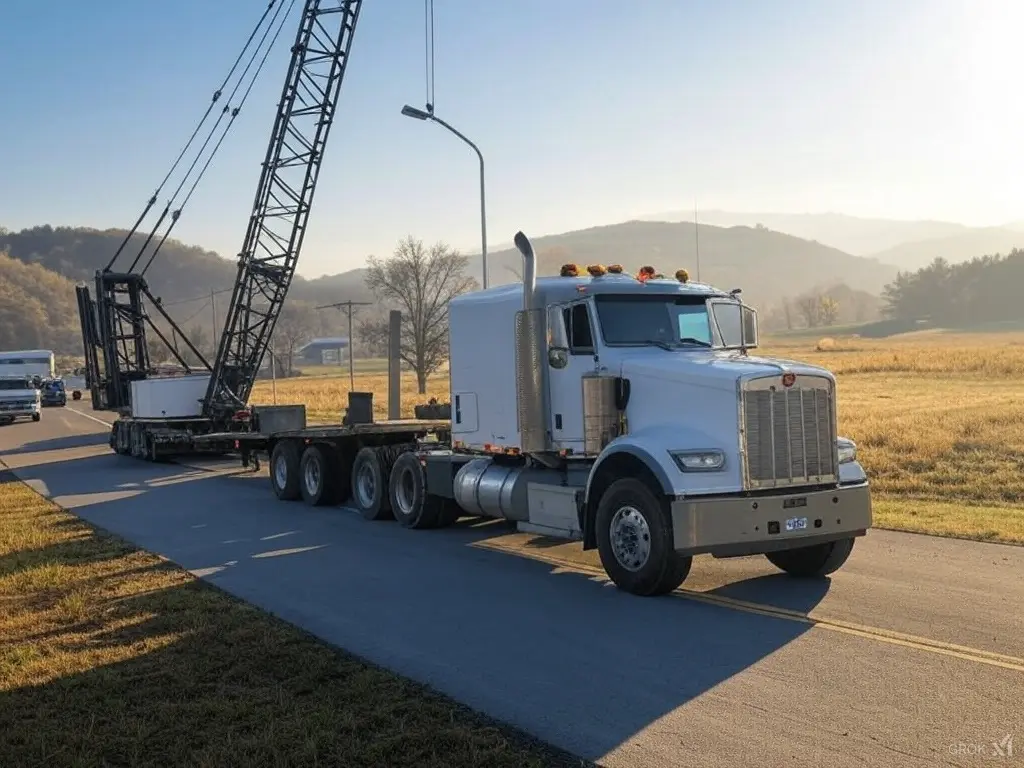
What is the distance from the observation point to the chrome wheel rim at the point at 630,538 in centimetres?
868

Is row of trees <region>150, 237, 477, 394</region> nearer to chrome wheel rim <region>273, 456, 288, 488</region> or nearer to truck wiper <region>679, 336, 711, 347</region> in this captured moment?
chrome wheel rim <region>273, 456, 288, 488</region>

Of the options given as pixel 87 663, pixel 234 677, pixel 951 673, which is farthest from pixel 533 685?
pixel 87 663

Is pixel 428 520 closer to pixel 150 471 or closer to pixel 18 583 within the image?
pixel 18 583

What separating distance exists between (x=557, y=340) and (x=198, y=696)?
5342 mm

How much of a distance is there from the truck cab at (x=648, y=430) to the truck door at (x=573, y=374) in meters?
0.02

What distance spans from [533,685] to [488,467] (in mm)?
5546

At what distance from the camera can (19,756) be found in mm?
5207

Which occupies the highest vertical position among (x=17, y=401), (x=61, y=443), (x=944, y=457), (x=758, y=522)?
(x=17, y=401)

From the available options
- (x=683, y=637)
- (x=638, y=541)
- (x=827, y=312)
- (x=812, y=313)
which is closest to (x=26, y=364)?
(x=638, y=541)

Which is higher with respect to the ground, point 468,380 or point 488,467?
point 468,380

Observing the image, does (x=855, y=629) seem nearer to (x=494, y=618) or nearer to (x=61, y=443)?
(x=494, y=618)

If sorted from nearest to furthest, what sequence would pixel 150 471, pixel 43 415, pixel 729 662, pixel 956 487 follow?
1. pixel 729 662
2. pixel 956 487
3. pixel 150 471
4. pixel 43 415

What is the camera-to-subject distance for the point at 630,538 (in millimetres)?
8844

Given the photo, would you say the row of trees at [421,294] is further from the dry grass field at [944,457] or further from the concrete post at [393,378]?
the concrete post at [393,378]
